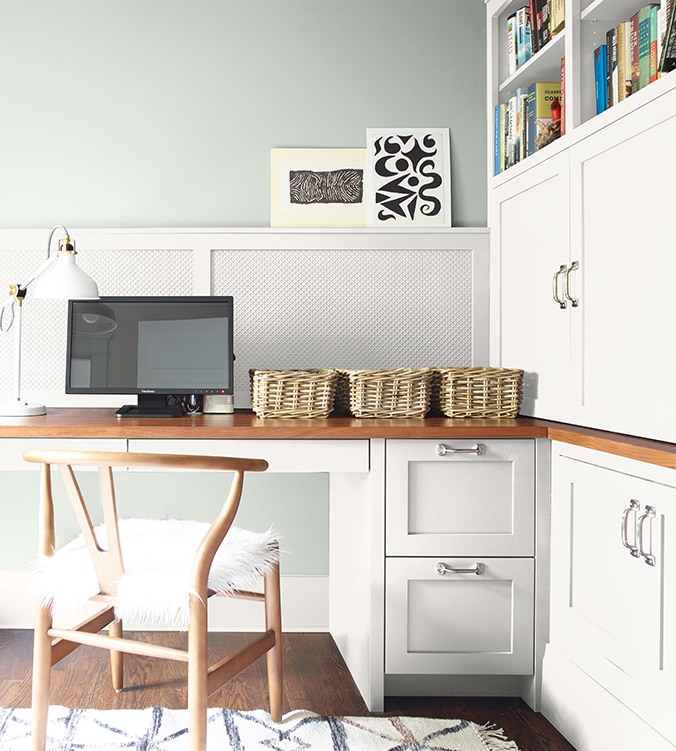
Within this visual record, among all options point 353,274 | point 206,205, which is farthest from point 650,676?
point 206,205

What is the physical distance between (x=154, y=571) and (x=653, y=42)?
1701 mm

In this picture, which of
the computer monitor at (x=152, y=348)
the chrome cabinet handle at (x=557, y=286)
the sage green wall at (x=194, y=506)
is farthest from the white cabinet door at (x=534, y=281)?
the computer monitor at (x=152, y=348)

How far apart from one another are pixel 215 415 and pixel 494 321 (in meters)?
1.06

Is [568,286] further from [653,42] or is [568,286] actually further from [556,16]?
[556,16]

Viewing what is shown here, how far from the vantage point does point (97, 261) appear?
2.82m

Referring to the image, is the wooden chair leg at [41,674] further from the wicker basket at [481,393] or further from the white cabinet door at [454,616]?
the wicker basket at [481,393]

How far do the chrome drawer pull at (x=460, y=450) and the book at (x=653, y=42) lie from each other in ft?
3.34

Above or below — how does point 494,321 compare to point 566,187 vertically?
below

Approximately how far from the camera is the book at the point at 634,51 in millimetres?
1941

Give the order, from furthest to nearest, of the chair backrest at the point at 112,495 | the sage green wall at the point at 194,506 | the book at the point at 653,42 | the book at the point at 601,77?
1. the sage green wall at the point at 194,506
2. the book at the point at 601,77
3. the book at the point at 653,42
4. the chair backrest at the point at 112,495

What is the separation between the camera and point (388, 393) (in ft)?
7.82

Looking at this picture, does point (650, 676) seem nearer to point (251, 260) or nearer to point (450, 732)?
point (450, 732)

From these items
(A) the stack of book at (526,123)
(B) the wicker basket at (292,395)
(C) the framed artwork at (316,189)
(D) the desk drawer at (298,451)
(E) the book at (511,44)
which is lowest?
(D) the desk drawer at (298,451)

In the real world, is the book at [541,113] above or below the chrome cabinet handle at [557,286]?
above
